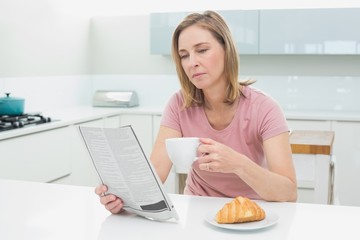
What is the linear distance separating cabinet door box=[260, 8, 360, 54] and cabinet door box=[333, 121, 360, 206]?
590 millimetres

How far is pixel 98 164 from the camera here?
1317 mm

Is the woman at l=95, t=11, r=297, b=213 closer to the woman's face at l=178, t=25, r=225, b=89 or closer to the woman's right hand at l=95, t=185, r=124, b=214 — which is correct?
the woman's face at l=178, t=25, r=225, b=89

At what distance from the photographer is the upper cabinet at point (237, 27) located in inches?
155

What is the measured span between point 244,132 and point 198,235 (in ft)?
2.17

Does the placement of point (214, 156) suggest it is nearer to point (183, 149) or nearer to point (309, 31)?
point (183, 149)

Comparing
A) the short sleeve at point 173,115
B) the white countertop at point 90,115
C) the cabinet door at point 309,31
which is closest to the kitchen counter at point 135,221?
the short sleeve at point 173,115

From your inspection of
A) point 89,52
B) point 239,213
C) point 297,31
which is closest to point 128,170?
point 239,213

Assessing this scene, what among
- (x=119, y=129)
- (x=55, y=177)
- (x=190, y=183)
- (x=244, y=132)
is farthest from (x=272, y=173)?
(x=55, y=177)

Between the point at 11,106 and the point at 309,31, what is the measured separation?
2.21 metres

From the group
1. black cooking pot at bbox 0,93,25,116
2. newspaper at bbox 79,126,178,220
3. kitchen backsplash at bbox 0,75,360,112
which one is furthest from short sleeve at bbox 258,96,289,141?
kitchen backsplash at bbox 0,75,360,112

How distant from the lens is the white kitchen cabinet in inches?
107

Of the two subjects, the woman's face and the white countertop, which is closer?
the woman's face

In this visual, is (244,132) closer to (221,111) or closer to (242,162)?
(221,111)

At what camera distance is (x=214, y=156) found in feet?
4.33
